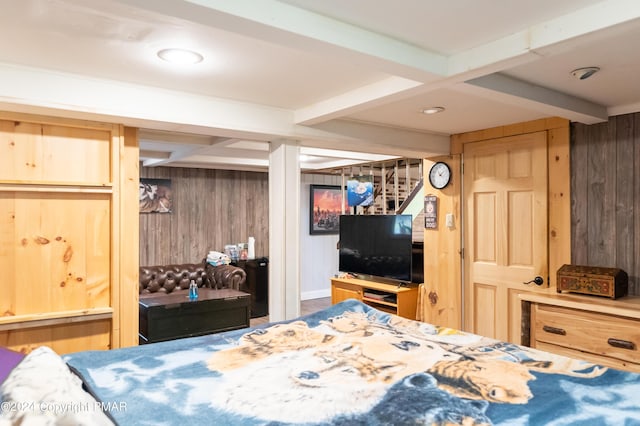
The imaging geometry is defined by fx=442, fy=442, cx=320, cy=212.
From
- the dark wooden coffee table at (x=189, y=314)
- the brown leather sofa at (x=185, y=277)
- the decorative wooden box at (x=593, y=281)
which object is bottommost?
the dark wooden coffee table at (x=189, y=314)

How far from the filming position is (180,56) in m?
2.15

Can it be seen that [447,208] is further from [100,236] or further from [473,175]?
[100,236]

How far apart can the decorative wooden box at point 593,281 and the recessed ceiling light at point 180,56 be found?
2.82 metres

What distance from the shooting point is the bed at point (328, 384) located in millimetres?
1278

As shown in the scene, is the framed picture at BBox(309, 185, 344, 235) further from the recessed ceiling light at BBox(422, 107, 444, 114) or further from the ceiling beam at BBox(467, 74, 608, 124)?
the ceiling beam at BBox(467, 74, 608, 124)

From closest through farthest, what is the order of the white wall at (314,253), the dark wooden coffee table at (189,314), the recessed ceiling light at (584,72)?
1. the recessed ceiling light at (584,72)
2. the dark wooden coffee table at (189,314)
3. the white wall at (314,253)

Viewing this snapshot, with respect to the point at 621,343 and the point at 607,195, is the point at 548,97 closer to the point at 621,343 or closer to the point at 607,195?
the point at 607,195

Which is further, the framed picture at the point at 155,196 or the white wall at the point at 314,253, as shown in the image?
the white wall at the point at 314,253

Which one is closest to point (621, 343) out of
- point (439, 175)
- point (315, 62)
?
point (439, 175)

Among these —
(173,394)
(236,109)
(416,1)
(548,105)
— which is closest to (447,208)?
(548,105)

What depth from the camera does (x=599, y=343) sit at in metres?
2.79

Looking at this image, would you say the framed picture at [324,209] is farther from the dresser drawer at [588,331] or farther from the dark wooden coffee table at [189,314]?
the dresser drawer at [588,331]

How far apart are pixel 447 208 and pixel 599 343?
182cm

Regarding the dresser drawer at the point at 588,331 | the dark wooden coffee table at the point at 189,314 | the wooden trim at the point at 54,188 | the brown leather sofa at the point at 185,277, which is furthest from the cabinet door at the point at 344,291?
the wooden trim at the point at 54,188
